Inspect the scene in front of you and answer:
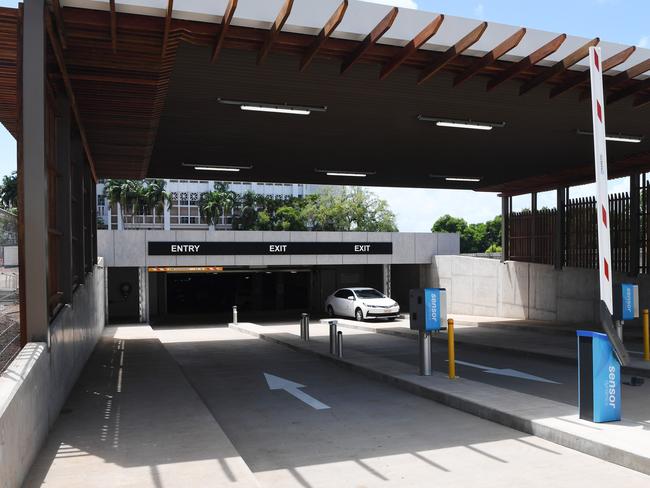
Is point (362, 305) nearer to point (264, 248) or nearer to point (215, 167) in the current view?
point (264, 248)

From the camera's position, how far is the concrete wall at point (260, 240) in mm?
29984

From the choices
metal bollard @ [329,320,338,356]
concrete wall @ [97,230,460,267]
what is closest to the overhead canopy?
metal bollard @ [329,320,338,356]

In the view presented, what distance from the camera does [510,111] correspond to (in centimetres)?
1280

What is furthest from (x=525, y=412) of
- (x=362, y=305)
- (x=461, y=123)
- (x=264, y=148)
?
(x=362, y=305)

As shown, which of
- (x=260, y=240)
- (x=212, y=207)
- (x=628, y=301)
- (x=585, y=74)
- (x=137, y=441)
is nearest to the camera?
(x=137, y=441)

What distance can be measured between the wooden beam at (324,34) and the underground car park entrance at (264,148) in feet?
0.11

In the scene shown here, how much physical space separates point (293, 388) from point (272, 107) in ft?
17.0

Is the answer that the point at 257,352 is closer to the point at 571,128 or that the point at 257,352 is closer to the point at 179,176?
the point at 179,176

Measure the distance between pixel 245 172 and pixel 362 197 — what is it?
48576 millimetres

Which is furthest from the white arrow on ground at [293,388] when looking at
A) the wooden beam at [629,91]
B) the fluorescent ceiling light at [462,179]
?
the fluorescent ceiling light at [462,179]

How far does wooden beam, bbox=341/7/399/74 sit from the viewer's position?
322 inches

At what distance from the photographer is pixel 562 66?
9.83m

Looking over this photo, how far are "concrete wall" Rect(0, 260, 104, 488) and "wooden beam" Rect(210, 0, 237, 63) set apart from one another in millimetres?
4189

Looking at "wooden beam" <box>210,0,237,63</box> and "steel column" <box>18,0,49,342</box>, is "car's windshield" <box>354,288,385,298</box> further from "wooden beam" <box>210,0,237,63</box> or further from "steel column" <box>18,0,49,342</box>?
"steel column" <box>18,0,49,342</box>
